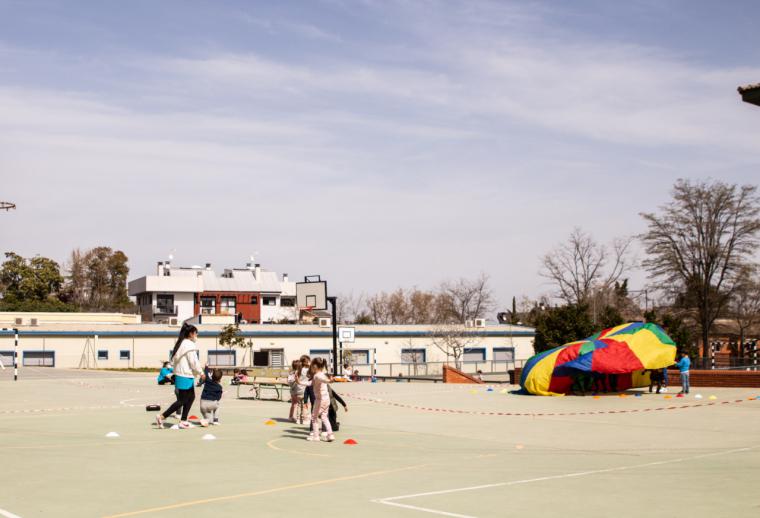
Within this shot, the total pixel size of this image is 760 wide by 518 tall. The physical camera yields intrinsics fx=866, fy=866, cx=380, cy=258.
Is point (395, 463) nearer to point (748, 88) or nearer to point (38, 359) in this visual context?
point (748, 88)

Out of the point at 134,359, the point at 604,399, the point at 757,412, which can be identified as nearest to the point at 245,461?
the point at 757,412

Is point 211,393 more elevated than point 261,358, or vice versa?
point 211,393

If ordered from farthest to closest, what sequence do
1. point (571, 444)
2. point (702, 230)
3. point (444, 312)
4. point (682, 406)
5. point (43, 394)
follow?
point (444, 312)
point (702, 230)
point (43, 394)
point (682, 406)
point (571, 444)

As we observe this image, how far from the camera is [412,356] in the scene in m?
70.5

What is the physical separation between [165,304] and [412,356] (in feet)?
132

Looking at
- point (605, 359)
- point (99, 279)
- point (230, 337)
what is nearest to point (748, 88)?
point (605, 359)

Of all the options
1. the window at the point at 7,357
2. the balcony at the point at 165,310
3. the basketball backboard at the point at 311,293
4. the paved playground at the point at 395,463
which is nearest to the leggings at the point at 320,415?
the paved playground at the point at 395,463

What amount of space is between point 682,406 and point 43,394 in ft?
67.1

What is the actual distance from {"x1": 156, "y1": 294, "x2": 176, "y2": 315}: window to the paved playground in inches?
3026

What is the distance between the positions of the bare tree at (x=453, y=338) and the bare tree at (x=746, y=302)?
20320 millimetres

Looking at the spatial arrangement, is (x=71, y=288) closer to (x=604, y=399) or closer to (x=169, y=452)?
(x=604, y=399)

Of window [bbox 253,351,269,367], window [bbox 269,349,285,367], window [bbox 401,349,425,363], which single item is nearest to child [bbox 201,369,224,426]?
window [bbox 253,351,269,367]

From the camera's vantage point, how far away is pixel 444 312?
110 meters

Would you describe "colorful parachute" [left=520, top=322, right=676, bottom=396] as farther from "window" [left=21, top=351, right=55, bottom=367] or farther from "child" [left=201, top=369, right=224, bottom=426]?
"window" [left=21, top=351, right=55, bottom=367]
